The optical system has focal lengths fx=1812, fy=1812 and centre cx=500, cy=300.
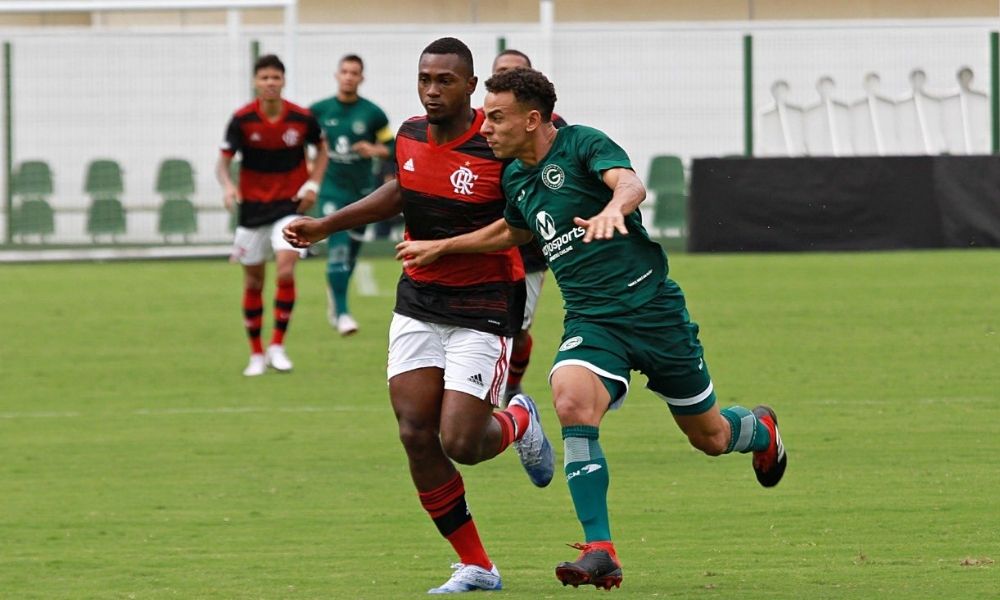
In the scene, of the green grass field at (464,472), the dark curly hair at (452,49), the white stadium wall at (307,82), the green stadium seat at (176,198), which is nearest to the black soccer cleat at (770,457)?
the green grass field at (464,472)

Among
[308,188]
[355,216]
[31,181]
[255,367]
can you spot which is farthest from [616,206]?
[31,181]

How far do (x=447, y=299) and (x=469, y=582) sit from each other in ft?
3.78

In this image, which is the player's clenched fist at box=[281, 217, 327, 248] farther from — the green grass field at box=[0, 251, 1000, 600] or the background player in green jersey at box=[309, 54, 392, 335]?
the background player in green jersey at box=[309, 54, 392, 335]

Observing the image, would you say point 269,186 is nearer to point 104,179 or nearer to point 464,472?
point 464,472

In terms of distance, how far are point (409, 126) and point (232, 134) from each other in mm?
6973

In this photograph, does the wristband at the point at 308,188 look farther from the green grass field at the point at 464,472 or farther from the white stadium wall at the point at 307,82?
the white stadium wall at the point at 307,82

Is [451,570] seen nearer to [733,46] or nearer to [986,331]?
[986,331]

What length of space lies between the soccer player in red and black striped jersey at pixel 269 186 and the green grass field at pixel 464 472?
0.51 m

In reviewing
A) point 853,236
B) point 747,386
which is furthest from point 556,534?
point 853,236

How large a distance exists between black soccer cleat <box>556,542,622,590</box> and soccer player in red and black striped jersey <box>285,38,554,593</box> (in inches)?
27.5

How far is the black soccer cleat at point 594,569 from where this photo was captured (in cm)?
604

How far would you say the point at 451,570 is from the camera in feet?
23.8

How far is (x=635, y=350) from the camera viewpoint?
6.85 metres

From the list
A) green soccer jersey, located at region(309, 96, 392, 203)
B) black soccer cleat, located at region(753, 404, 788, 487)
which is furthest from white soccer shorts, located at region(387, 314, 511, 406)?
green soccer jersey, located at region(309, 96, 392, 203)
